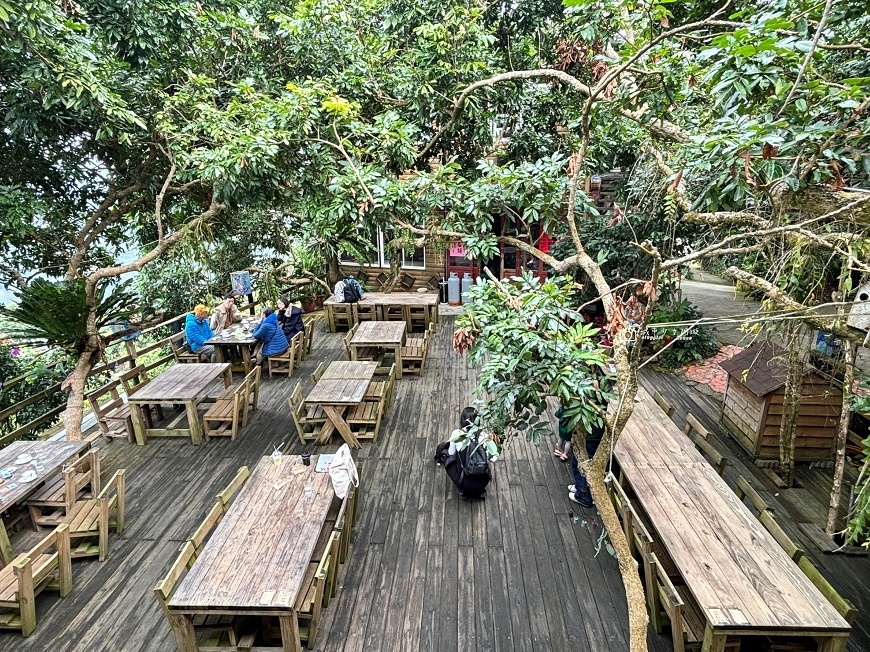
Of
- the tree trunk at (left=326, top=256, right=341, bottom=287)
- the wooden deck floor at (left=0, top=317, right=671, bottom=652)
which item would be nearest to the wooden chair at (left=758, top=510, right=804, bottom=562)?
the wooden deck floor at (left=0, top=317, right=671, bottom=652)

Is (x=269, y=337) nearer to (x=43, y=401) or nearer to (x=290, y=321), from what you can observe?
(x=290, y=321)

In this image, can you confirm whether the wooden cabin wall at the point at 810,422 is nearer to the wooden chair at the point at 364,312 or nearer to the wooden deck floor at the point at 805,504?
the wooden deck floor at the point at 805,504

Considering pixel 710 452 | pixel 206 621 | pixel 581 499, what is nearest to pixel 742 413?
pixel 710 452

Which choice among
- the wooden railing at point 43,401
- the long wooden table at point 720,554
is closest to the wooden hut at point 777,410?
the long wooden table at point 720,554

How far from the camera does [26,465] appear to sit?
14.1 feet

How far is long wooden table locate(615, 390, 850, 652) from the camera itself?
8.95 ft

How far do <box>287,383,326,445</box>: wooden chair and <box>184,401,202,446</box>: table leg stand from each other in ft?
4.13

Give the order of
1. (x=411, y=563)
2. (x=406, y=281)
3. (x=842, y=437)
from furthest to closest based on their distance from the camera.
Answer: (x=406, y=281) < (x=842, y=437) < (x=411, y=563)

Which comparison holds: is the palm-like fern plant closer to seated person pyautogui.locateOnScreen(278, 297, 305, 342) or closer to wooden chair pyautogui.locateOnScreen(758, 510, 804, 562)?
seated person pyautogui.locateOnScreen(278, 297, 305, 342)

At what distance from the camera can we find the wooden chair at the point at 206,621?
3018 millimetres

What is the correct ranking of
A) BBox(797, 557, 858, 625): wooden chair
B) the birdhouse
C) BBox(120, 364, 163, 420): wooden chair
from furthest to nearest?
BBox(120, 364, 163, 420): wooden chair < the birdhouse < BBox(797, 557, 858, 625): wooden chair

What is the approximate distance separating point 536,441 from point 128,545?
166 inches

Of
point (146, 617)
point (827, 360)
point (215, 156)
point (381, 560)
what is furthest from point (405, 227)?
point (827, 360)

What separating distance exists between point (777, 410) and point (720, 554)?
125 inches
